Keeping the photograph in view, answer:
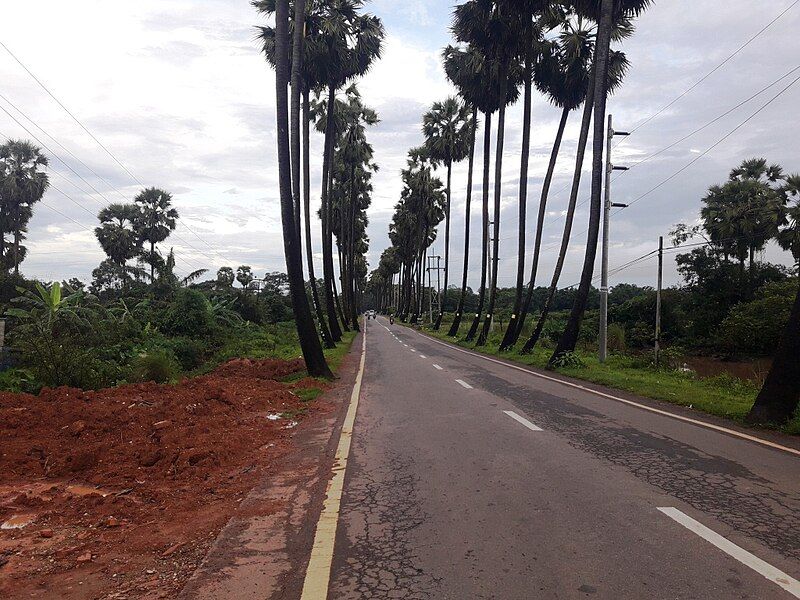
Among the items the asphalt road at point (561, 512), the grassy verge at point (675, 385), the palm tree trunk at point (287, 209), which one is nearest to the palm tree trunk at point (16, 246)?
the palm tree trunk at point (287, 209)

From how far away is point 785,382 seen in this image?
997 centimetres

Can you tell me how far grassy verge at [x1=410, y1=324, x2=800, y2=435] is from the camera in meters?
11.9

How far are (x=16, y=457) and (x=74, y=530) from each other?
8.49 feet

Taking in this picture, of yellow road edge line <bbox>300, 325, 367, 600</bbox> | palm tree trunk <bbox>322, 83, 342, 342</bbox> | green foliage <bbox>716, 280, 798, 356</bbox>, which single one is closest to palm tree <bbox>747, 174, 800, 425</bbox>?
yellow road edge line <bbox>300, 325, 367, 600</bbox>

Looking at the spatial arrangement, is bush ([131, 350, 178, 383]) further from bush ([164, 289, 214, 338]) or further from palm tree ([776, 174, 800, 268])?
palm tree ([776, 174, 800, 268])

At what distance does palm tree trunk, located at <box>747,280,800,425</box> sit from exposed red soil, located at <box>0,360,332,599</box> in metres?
7.92

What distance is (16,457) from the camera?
23.0 ft

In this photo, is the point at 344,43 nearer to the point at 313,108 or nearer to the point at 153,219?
the point at 313,108

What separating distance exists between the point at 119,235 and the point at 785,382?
46490mm

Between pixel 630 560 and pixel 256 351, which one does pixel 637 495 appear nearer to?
pixel 630 560

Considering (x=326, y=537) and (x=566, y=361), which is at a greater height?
(x=566, y=361)

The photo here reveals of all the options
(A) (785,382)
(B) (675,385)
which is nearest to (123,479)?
A: (A) (785,382)

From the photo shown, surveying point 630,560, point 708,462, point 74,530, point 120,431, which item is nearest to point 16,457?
point 120,431

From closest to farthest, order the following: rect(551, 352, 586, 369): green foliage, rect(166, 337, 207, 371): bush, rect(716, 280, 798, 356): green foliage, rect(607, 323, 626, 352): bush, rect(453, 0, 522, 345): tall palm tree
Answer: rect(166, 337, 207, 371): bush, rect(551, 352, 586, 369): green foliage, rect(453, 0, 522, 345): tall palm tree, rect(607, 323, 626, 352): bush, rect(716, 280, 798, 356): green foliage
